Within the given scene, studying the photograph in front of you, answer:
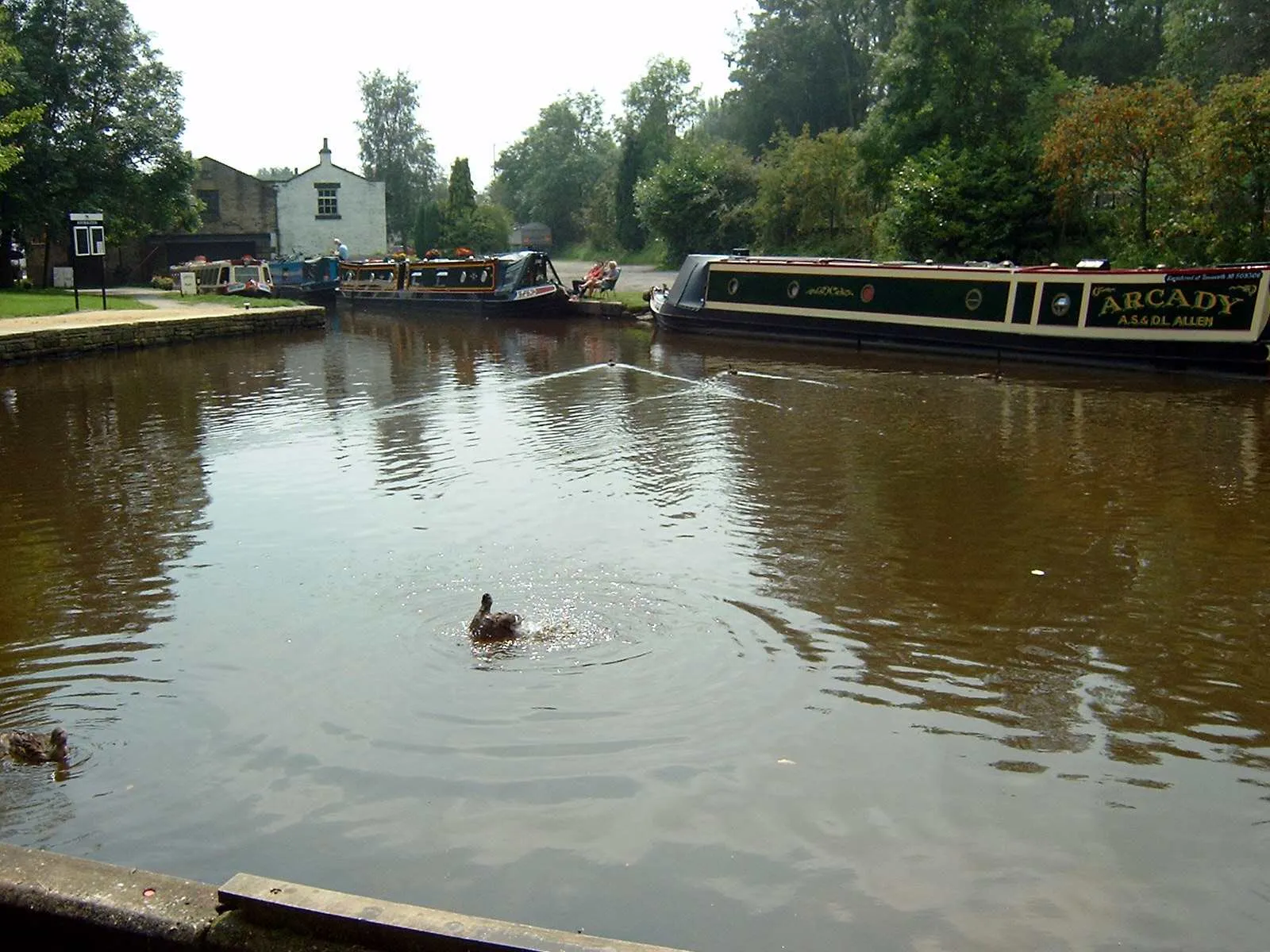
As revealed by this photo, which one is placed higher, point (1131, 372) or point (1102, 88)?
point (1102, 88)

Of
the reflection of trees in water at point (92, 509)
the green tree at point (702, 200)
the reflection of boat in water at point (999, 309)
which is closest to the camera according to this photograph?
the reflection of trees in water at point (92, 509)

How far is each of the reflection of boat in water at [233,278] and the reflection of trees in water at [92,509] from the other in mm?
13714

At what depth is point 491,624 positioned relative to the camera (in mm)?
5668

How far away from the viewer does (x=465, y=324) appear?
28.1 metres

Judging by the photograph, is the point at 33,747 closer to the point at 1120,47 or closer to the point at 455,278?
the point at 455,278

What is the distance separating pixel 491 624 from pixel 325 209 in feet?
136

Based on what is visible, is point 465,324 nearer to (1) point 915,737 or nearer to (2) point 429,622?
(2) point 429,622

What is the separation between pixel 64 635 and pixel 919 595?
4442 mm

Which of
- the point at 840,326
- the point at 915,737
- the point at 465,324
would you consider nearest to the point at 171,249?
the point at 465,324

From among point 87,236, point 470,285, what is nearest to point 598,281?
point 470,285

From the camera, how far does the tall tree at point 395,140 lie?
6300cm

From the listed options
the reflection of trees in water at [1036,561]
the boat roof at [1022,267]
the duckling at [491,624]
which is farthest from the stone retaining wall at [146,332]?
the duckling at [491,624]

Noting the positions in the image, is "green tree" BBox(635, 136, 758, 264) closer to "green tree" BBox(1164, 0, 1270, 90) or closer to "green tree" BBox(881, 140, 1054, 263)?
"green tree" BBox(881, 140, 1054, 263)

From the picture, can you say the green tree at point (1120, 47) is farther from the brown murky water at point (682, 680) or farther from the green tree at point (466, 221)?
the brown murky water at point (682, 680)
